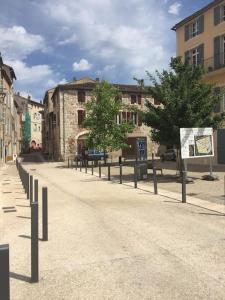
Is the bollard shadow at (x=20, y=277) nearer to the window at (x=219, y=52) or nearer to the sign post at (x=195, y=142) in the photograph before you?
the sign post at (x=195, y=142)

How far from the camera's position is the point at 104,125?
33312 millimetres

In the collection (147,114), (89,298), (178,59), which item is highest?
(178,59)

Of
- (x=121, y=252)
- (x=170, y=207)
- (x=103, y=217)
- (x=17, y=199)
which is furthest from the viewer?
(x=17, y=199)

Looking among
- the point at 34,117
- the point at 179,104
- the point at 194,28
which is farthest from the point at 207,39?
the point at 34,117

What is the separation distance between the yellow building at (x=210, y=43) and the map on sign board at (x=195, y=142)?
9.55 m

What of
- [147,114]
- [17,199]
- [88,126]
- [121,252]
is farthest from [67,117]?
[121,252]

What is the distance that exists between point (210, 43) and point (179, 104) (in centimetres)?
1244

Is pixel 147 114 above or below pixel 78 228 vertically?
above

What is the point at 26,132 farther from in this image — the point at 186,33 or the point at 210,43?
the point at 210,43

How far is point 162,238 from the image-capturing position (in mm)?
7473

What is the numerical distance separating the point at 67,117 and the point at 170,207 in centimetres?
3622

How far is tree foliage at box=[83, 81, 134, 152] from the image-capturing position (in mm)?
33031

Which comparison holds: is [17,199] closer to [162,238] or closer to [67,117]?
[162,238]

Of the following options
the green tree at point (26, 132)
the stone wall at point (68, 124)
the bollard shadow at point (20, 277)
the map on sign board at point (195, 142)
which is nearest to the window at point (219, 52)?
the map on sign board at point (195, 142)
